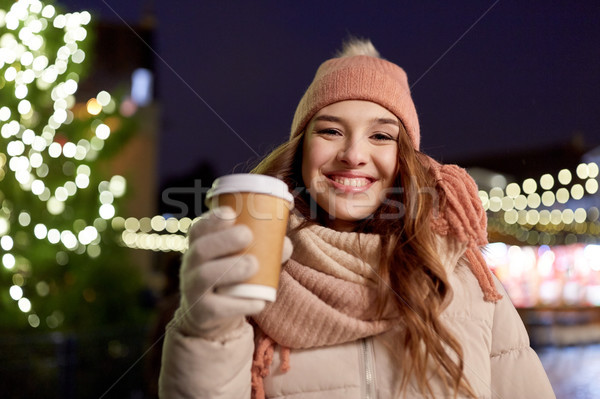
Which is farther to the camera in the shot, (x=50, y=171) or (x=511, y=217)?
(x=511, y=217)

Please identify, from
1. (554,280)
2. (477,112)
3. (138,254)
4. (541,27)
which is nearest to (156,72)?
(138,254)

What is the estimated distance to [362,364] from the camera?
5.95ft

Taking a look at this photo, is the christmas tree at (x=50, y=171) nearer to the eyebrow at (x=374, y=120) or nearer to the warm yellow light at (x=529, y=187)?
the eyebrow at (x=374, y=120)

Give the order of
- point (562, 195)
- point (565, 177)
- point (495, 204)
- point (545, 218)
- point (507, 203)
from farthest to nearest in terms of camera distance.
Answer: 1. point (562, 195)
2. point (565, 177)
3. point (507, 203)
4. point (545, 218)
5. point (495, 204)

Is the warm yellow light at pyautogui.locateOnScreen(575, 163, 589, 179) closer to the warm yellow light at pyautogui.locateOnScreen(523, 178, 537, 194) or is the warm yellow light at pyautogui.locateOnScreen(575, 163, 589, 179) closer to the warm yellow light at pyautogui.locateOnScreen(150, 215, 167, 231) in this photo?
the warm yellow light at pyautogui.locateOnScreen(523, 178, 537, 194)

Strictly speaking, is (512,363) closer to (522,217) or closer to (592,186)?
(522,217)

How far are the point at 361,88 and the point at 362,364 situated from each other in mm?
1036

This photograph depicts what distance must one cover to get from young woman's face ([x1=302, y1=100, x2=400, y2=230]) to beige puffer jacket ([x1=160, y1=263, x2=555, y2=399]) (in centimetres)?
44

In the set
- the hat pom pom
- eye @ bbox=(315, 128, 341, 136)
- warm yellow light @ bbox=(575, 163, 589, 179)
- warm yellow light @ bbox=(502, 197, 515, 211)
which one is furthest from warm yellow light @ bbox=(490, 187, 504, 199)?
eye @ bbox=(315, 128, 341, 136)

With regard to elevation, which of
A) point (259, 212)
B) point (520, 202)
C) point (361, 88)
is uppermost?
point (520, 202)

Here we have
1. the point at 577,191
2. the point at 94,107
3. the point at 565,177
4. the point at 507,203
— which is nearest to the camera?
the point at 94,107

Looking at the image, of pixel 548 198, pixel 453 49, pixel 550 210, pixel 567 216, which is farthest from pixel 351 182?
pixel 548 198

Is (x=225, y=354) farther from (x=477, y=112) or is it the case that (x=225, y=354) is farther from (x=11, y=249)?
(x=477, y=112)

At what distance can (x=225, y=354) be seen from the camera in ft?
5.00
